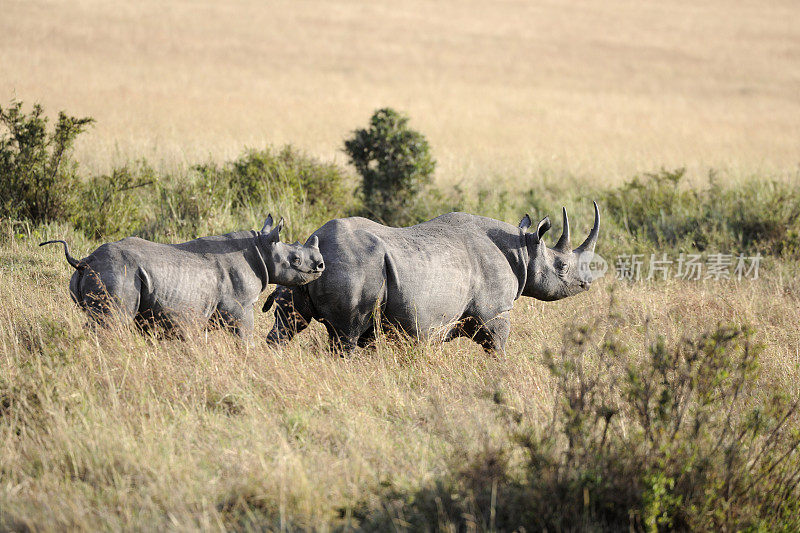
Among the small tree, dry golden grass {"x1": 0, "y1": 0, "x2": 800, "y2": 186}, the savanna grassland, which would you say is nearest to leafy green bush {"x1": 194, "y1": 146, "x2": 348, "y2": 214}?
the savanna grassland

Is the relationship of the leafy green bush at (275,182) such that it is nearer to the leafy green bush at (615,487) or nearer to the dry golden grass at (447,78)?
the dry golden grass at (447,78)

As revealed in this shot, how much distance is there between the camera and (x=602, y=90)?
34.4 metres

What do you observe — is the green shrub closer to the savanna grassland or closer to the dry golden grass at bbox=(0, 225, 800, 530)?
the savanna grassland

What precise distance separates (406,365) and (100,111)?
589 inches

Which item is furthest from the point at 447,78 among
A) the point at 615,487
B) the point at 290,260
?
the point at 615,487

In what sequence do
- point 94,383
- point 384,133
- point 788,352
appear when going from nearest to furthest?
point 94,383
point 788,352
point 384,133

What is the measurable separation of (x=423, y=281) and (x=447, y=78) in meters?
29.7

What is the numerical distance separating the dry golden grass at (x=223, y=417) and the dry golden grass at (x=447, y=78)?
25.9ft

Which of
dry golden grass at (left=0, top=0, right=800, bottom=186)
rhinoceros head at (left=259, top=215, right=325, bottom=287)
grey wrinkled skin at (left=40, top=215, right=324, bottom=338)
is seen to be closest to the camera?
grey wrinkled skin at (left=40, top=215, right=324, bottom=338)

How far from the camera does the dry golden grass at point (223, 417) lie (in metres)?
4.19

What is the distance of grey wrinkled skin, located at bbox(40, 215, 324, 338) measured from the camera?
561 centimetres

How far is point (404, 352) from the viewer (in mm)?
6426

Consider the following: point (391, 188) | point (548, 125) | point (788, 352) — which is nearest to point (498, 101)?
point (548, 125)

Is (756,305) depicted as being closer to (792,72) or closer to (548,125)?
(548,125)
